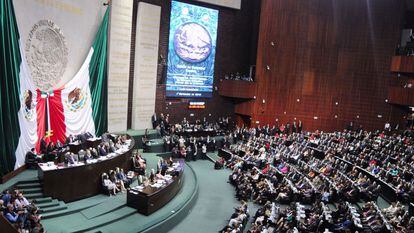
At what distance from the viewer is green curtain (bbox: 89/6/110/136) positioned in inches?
700

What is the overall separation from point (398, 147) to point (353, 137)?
362 centimetres

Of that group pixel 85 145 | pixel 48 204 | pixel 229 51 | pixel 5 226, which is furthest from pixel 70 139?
pixel 229 51

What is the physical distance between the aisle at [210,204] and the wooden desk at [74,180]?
329 centimetres

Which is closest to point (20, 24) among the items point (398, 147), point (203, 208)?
point (203, 208)

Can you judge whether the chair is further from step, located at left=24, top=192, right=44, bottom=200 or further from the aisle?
the aisle

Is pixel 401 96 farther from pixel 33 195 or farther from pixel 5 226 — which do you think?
pixel 5 226

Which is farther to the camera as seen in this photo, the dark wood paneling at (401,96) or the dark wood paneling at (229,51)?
the dark wood paneling at (229,51)

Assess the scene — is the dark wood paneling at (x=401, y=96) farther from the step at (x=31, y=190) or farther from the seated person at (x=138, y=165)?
the step at (x=31, y=190)

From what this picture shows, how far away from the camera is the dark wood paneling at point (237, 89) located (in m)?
27.3

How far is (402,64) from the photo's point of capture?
25047 mm

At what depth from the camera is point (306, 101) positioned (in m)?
27.4

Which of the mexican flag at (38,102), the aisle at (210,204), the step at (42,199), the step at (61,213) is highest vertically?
the mexican flag at (38,102)

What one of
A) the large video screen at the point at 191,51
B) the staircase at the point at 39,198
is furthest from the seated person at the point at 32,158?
the large video screen at the point at 191,51

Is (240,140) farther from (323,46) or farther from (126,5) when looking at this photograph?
(126,5)
